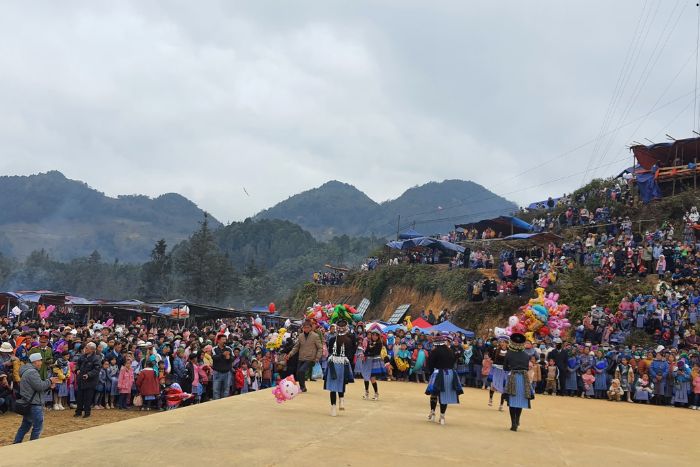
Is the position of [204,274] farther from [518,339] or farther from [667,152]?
[518,339]

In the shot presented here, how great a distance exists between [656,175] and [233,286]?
167ft

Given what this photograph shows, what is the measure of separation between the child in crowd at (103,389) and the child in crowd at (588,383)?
1391 centimetres

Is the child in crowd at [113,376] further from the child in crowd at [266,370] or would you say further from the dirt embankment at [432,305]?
the dirt embankment at [432,305]

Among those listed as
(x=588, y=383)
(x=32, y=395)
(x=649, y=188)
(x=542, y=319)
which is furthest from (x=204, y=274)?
(x=32, y=395)

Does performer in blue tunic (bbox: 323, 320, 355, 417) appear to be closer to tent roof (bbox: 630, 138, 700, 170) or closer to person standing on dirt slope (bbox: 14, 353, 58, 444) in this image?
person standing on dirt slope (bbox: 14, 353, 58, 444)

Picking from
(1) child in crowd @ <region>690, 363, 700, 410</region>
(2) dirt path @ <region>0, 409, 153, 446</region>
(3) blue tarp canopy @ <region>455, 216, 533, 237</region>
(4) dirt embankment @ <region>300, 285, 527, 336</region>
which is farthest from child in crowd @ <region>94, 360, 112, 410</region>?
(3) blue tarp canopy @ <region>455, 216, 533, 237</region>

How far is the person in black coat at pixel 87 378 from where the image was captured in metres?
13.1

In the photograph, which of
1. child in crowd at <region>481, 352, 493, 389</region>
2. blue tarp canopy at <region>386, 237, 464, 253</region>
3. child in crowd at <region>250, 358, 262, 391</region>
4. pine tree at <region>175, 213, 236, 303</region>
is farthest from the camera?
pine tree at <region>175, 213, 236, 303</region>

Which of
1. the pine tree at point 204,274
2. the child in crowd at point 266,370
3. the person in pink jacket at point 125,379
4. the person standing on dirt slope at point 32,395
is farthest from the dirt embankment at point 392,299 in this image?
the person standing on dirt slope at point 32,395

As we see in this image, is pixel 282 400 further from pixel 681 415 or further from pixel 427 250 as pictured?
pixel 427 250

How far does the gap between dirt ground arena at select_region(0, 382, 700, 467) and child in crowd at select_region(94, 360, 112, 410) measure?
65cm

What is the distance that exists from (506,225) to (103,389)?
34.5 meters

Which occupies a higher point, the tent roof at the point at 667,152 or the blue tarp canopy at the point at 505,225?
the tent roof at the point at 667,152

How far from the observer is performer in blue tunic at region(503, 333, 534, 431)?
36.0ft
